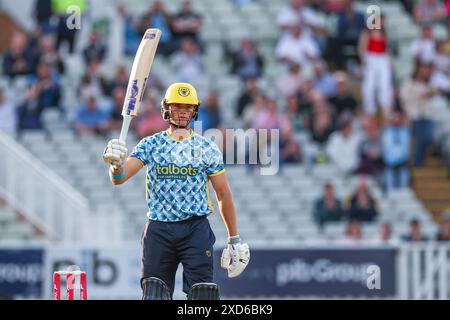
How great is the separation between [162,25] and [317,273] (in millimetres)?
6217

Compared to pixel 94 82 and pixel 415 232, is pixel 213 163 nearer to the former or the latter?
pixel 415 232

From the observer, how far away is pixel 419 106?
23.8 m

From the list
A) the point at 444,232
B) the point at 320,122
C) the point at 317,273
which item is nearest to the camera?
the point at 317,273

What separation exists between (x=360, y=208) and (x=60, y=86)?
548 centimetres

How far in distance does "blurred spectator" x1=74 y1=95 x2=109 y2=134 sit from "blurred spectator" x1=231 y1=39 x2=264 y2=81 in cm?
242

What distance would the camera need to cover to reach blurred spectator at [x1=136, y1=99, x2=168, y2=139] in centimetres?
2262

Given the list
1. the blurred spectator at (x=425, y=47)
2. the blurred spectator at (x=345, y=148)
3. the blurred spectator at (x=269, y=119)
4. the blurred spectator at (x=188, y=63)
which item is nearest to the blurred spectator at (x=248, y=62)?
the blurred spectator at (x=188, y=63)

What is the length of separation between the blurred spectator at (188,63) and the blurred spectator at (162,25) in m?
0.17

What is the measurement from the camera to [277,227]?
2217cm

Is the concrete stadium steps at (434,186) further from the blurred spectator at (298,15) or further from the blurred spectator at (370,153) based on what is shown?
the blurred spectator at (298,15)

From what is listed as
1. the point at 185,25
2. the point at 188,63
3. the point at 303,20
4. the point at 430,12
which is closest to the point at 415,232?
the point at 303,20

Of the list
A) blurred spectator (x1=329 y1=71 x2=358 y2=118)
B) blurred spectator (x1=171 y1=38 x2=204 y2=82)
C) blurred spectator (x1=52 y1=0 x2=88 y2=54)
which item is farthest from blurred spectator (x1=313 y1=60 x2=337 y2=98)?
blurred spectator (x1=52 y1=0 x2=88 y2=54)

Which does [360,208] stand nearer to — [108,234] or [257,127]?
[257,127]
